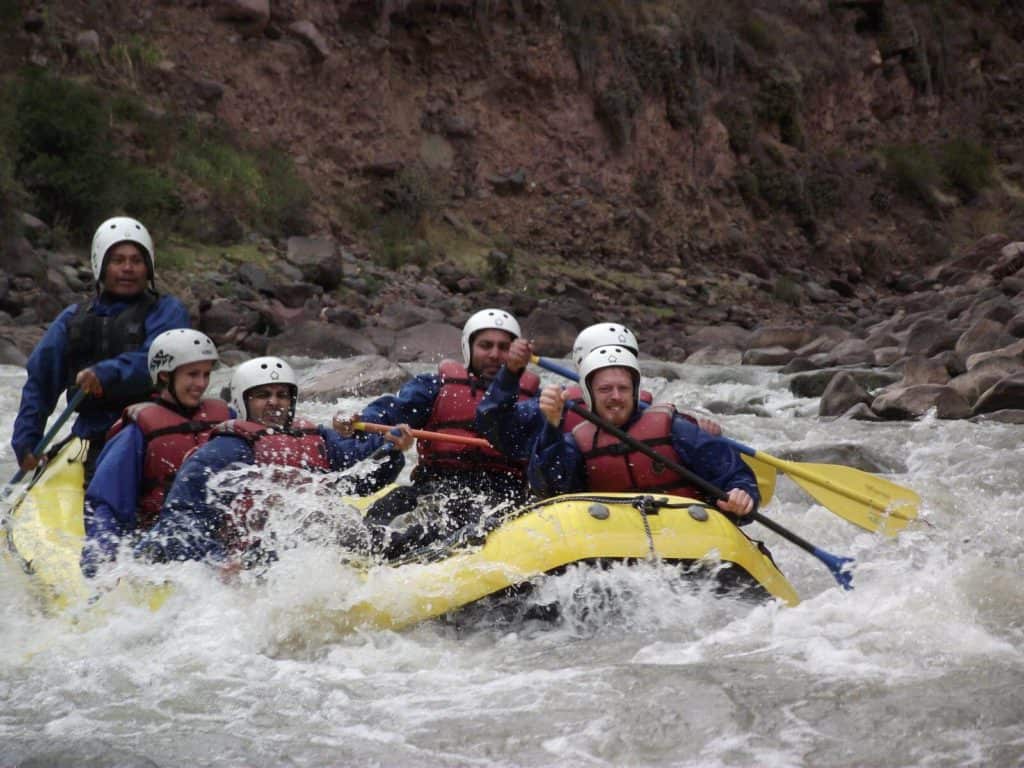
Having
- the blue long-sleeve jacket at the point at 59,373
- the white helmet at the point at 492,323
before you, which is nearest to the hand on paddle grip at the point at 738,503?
the white helmet at the point at 492,323

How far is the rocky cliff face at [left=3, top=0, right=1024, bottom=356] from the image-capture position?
17469 millimetres

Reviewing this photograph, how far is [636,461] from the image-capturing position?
5.23 meters

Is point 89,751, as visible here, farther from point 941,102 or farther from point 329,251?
point 941,102

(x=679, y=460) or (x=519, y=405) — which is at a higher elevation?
(x=519, y=405)

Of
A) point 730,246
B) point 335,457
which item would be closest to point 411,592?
point 335,457

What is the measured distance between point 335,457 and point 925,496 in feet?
12.1

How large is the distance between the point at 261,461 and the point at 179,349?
0.59m

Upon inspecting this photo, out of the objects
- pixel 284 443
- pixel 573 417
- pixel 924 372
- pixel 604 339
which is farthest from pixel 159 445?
pixel 924 372

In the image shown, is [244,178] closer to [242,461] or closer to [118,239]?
[118,239]

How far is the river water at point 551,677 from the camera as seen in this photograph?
353 cm

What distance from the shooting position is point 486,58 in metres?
20.6

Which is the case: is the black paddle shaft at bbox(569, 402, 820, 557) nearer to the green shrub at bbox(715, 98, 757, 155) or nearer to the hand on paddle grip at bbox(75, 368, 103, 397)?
the hand on paddle grip at bbox(75, 368, 103, 397)

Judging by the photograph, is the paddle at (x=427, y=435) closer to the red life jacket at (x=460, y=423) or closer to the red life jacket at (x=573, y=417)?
the red life jacket at (x=460, y=423)

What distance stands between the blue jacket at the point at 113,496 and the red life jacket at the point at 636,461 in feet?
5.64
